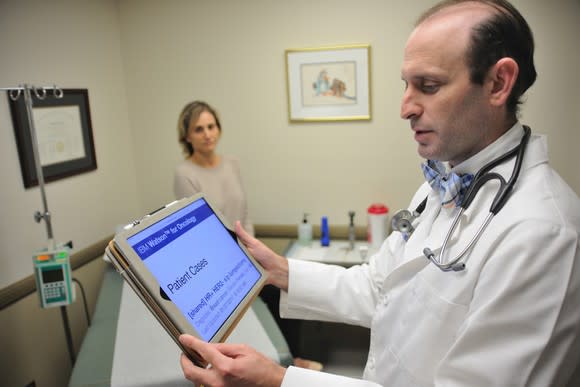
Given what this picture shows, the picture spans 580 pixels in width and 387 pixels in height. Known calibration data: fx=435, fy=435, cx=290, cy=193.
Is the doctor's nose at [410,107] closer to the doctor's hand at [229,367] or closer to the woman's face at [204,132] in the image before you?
the doctor's hand at [229,367]

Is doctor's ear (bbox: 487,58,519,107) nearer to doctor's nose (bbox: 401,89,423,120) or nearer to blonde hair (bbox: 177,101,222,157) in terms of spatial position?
doctor's nose (bbox: 401,89,423,120)

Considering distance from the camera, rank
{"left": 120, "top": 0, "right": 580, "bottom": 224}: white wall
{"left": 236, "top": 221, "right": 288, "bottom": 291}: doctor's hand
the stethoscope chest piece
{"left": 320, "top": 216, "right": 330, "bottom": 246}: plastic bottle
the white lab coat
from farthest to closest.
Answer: {"left": 320, "top": 216, "right": 330, "bottom": 246}: plastic bottle → {"left": 120, "top": 0, "right": 580, "bottom": 224}: white wall → {"left": 236, "top": 221, "right": 288, "bottom": 291}: doctor's hand → the stethoscope chest piece → the white lab coat

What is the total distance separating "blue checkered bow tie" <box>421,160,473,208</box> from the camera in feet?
3.25

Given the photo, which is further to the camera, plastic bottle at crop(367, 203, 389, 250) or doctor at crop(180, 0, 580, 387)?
plastic bottle at crop(367, 203, 389, 250)

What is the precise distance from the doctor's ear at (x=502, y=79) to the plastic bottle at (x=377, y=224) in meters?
1.83

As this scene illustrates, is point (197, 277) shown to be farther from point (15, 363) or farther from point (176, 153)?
point (176, 153)

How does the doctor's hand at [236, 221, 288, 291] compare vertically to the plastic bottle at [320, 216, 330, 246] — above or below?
above

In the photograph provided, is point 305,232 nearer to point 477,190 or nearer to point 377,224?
point 377,224

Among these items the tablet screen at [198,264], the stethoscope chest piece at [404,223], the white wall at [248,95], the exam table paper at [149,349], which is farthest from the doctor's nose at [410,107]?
the white wall at [248,95]

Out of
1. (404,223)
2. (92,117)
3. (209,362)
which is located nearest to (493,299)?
(404,223)

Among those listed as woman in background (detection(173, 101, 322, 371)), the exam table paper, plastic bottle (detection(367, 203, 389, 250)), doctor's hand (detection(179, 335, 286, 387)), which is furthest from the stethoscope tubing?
plastic bottle (detection(367, 203, 389, 250))

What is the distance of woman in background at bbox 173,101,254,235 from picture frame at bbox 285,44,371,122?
1.93ft

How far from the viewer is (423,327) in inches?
36.0

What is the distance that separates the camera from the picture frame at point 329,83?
2732 millimetres
